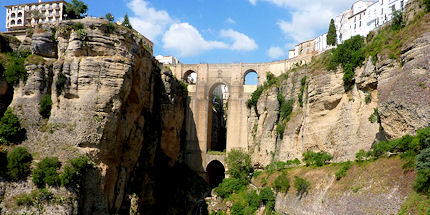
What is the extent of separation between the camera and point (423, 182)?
67.8 feet

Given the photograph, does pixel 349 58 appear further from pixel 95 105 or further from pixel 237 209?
pixel 95 105

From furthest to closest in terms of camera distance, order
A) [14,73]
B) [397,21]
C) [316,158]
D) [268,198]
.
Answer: [268,198] → [316,158] → [14,73] → [397,21]

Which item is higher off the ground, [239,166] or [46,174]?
[46,174]

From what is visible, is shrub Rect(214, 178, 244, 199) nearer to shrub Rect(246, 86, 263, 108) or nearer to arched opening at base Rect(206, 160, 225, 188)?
shrub Rect(246, 86, 263, 108)

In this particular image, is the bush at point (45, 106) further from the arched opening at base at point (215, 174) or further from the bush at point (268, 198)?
the arched opening at base at point (215, 174)

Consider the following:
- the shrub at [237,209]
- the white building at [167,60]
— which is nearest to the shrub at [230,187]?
the shrub at [237,209]

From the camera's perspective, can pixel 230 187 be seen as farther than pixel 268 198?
Yes

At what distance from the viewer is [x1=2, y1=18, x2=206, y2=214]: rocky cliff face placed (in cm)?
3194

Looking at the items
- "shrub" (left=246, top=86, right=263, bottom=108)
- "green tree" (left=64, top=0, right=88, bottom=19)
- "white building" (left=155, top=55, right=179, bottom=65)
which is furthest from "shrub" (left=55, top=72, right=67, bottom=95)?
"white building" (left=155, top=55, right=179, bottom=65)

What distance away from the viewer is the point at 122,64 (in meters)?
35.2

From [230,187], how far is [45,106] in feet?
68.2

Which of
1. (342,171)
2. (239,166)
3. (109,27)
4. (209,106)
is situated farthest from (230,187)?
(109,27)

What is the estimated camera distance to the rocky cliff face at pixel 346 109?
26.0m

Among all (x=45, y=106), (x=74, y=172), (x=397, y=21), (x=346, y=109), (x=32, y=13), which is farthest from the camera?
(x=32, y=13)
